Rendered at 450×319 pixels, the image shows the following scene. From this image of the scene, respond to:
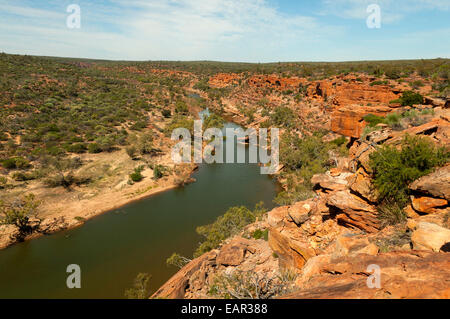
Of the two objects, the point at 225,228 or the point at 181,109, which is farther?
the point at 181,109

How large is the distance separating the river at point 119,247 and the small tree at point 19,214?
137cm

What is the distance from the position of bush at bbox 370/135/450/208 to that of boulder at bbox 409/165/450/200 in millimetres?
605

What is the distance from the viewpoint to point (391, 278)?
416cm

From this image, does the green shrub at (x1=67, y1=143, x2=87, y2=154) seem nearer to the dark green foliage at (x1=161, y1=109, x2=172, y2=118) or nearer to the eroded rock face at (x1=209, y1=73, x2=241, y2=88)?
the dark green foliage at (x1=161, y1=109, x2=172, y2=118)

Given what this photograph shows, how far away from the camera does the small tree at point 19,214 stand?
18250 millimetres

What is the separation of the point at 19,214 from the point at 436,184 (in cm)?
2643

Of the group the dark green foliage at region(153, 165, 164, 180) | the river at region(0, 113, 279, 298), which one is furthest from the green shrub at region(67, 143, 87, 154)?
the river at region(0, 113, 279, 298)

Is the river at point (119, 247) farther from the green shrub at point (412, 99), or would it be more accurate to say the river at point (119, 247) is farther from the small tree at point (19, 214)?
the green shrub at point (412, 99)

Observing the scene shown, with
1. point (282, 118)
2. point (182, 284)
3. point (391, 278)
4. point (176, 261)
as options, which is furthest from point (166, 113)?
point (391, 278)

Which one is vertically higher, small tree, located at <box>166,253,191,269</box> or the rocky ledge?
the rocky ledge

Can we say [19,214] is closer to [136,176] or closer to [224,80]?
[136,176]

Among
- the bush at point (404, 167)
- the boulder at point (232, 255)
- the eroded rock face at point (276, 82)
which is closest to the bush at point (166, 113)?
the eroded rock face at point (276, 82)

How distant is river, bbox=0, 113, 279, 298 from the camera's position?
15.1m
